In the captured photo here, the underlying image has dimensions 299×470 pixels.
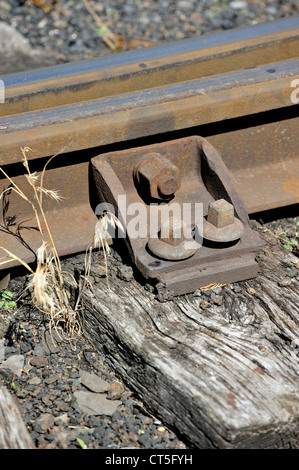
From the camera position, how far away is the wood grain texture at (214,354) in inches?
83.7

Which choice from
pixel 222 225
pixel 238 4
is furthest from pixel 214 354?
pixel 238 4

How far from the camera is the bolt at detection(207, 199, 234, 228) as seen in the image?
2.70m

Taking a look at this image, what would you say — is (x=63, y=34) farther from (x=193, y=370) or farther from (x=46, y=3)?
(x=193, y=370)

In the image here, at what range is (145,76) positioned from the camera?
11.8ft

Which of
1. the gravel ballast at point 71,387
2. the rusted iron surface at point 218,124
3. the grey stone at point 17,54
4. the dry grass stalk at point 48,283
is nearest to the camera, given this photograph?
the gravel ballast at point 71,387

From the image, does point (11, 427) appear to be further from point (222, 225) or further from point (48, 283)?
point (222, 225)

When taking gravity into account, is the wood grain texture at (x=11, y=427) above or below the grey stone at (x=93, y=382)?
above

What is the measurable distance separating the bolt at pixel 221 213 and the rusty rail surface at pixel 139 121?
0.44 metres

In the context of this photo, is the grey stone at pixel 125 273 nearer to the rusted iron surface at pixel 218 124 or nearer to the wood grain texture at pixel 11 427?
the rusted iron surface at pixel 218 124

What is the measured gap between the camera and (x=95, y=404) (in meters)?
2.40

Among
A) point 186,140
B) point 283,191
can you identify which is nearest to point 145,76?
point 186,140

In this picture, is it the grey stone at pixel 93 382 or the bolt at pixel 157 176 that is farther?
the bolt at pixel 157 176

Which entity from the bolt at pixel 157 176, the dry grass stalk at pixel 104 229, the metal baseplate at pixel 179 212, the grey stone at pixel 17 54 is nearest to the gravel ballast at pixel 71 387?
the metal baseplate at pixel 179 212

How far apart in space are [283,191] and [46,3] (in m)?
3.54
